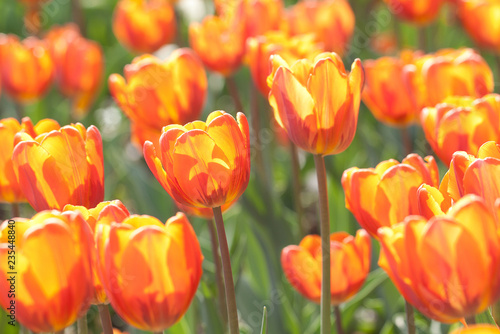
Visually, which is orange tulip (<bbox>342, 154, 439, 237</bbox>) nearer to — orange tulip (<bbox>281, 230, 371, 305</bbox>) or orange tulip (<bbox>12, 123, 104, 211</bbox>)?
orange tulip (<bbox>281, 230, 371, 305</bbox>)

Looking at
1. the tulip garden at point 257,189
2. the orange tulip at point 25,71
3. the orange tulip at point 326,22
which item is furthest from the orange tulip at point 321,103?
the orange tulip at point 25,71

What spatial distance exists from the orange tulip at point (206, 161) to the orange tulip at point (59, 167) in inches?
4.9

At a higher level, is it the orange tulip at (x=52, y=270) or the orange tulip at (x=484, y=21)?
the orange tulip at (x=484, y=21)

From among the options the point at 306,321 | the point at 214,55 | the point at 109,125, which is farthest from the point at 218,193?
the point at 109,125

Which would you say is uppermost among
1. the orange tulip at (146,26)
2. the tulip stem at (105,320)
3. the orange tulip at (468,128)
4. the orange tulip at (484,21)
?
the orange tulip at (146,26)

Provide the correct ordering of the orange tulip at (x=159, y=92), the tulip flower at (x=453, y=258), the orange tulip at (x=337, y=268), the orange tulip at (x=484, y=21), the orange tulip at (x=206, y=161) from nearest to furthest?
the tulip flower at (x=453, y=258) → the orange tulip at (x=206, y=161) → the orange tulip at (x=337, y=268) → the orange tulip at (x=159, y=92) → the orange tulip at (x=484, y=21)

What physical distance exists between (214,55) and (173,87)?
47 cm

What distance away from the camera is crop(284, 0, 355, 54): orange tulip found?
221 centimetres

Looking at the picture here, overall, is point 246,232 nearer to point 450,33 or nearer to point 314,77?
point 314,77

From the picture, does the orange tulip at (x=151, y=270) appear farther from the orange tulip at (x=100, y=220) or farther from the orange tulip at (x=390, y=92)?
the orange tulip at (x=390, y=92)

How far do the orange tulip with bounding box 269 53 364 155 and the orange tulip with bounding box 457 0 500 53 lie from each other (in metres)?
1.20

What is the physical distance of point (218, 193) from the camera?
3.14 feet

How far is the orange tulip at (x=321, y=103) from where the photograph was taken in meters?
1.02

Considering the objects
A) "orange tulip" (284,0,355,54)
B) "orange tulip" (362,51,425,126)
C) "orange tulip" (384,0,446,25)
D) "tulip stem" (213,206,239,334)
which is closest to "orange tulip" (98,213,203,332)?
"tulip stem" (213,206,239,334)
